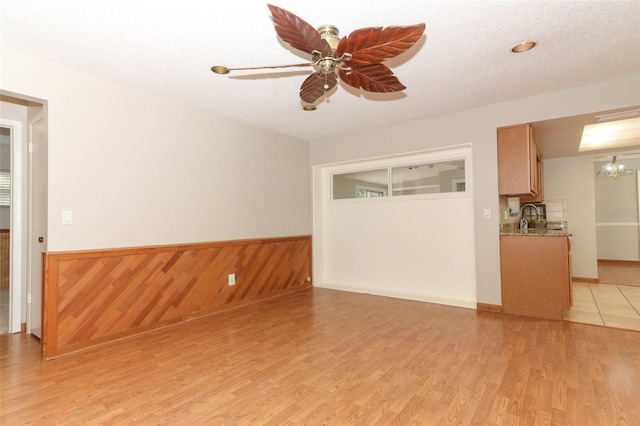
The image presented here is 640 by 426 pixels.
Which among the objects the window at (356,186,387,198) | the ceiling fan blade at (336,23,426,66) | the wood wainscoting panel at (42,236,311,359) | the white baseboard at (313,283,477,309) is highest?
the ceiling fan blade at (336,23,426,66)

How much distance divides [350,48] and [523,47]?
1665mm

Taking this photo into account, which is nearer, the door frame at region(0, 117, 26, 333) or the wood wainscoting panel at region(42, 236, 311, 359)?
the wood wainscoting panel at region(42, 236, 311, 359)

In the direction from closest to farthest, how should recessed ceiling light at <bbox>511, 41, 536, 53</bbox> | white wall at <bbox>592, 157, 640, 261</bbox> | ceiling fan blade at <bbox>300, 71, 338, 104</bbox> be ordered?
ceiling fan blade at <bbox>300, 71, 338, 104</bbox>, recessed ceiling light at <bbox>511, 41, 536, 53</bbox>, white wall at <bbox>592, 157, 640, 261</bbox>

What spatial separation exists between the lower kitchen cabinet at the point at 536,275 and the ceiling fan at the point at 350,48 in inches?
103

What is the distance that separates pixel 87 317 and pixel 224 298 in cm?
150

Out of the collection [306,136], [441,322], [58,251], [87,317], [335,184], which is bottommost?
[441,322]

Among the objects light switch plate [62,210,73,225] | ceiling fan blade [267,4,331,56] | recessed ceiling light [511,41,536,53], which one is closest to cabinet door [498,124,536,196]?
recessed ceiling light [511,41,536,53]

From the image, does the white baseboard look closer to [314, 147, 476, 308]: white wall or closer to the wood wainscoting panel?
[314, 147, 476, 308]: white wall

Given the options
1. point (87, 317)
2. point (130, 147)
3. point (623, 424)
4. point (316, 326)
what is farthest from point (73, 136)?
point (623, 424)

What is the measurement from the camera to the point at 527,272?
371 cm

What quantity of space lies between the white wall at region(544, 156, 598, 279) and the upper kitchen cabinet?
283cm

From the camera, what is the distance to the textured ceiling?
2.12 metres

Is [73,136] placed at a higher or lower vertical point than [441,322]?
higher

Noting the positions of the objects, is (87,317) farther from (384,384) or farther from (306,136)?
(306,136)
